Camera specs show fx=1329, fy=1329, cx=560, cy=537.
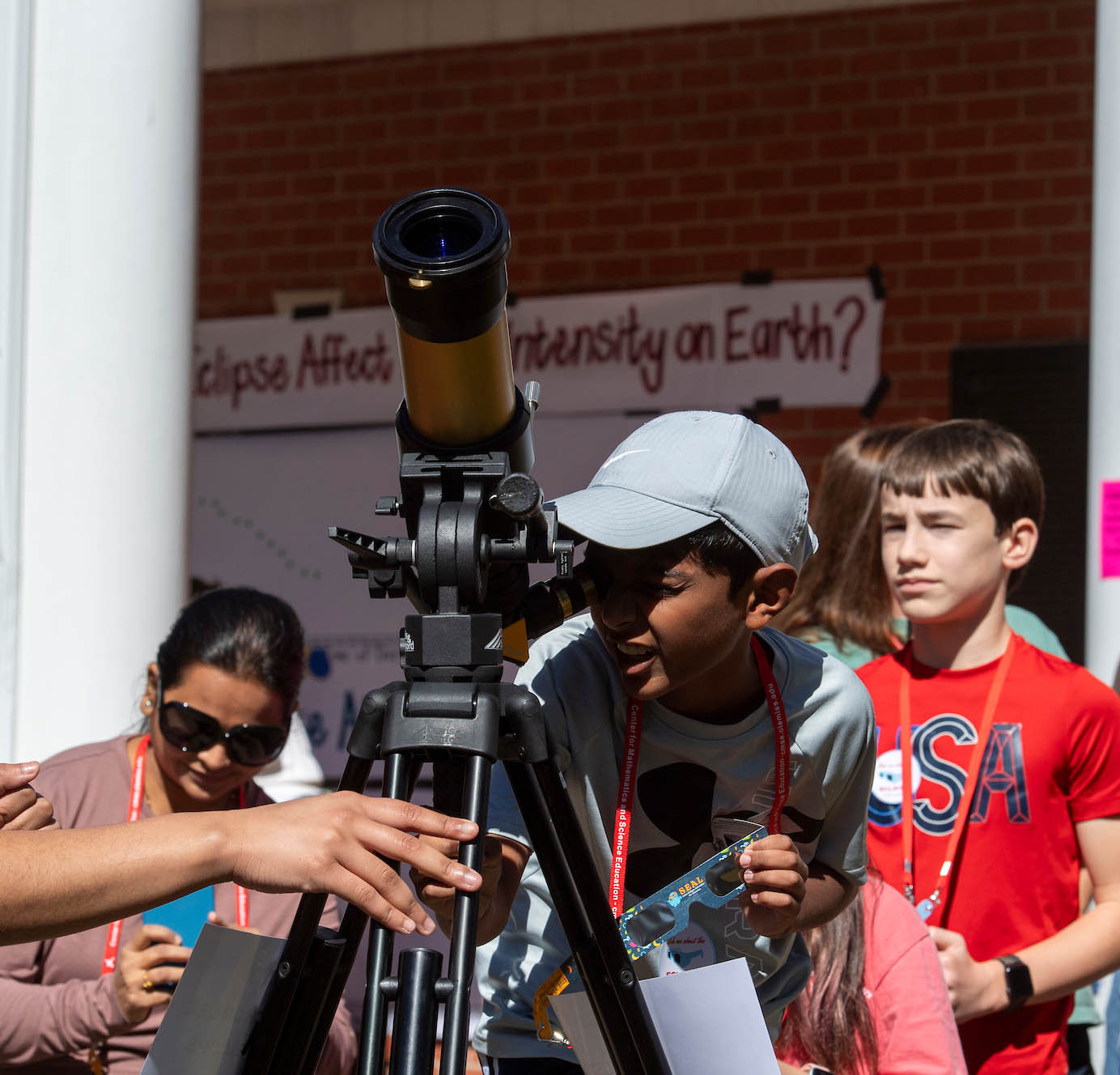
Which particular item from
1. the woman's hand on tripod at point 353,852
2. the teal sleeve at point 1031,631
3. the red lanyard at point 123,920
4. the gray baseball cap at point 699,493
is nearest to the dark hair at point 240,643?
the red lanyard at point 123,920

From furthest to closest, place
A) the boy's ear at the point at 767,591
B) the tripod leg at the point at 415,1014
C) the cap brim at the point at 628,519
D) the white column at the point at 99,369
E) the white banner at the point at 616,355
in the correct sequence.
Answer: the white banner at the point at 616,355 < the white column at the point at 99,369 < the boy's ear at the point at 767,591 < the cap brim at the point at 628,519 < the tripod leg at the point at 415,1014

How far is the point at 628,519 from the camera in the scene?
156cm

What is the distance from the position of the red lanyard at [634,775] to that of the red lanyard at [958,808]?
31.9 inches

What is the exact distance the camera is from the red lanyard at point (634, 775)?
1.59 metres

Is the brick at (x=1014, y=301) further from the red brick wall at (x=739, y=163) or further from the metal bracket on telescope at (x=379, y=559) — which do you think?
the metal bracket on telescope at (x=379, y=559)

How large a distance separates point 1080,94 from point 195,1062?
15.4 feet

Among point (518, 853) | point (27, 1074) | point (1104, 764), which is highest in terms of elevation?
point (1104, 764)

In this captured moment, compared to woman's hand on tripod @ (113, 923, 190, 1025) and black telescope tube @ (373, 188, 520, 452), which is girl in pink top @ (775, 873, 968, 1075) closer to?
woman's hand on tripod @ (113, 923, 190, 1025)

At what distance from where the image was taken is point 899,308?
5.00 metres

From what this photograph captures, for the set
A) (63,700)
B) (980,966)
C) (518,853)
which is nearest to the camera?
(518,853)

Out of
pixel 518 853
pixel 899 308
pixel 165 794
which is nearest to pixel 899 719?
pixel 518 853

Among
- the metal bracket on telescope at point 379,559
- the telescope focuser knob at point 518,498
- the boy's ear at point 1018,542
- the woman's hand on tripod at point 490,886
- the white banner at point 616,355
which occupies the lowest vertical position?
the woman's hand on tripod at point 490,886

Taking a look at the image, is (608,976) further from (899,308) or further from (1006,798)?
(899,308)

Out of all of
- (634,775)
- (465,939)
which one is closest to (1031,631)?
(634,775)
